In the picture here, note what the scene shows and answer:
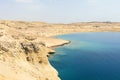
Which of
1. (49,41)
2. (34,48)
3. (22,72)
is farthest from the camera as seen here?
(49,41)

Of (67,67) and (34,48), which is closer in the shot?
(34,48)

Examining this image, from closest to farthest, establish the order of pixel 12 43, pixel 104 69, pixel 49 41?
pixel 12 43 < pixel 104 69 < pixel 49 41

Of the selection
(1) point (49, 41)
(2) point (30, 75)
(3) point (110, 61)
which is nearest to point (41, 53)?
(2) point (30, 75)

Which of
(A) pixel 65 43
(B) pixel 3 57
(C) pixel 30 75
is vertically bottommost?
(A) pixel 65 43

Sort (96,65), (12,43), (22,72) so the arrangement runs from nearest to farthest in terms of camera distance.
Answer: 1. (22,72)
2. (12,43)
3. (96,65)

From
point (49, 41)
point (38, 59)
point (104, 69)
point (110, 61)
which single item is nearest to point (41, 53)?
point (38, 59)

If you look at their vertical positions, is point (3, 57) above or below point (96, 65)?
above

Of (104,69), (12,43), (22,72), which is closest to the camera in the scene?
(22,72)

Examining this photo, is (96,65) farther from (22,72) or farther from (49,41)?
(49,41)

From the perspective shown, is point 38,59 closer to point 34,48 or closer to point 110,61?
point 34,48
